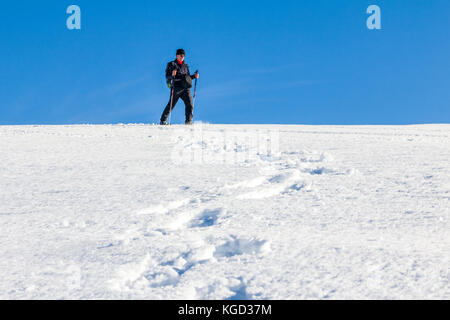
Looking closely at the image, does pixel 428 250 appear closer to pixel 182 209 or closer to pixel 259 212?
pixel 259 212

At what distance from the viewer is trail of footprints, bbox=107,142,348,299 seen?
6.48 ft

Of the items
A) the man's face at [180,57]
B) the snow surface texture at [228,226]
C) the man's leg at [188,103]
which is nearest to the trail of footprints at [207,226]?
the snow surface texture at [228,226]

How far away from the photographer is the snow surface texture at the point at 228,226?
6.16 feet

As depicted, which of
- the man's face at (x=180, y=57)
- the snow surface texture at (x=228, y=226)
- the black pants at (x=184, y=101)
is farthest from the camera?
the black pants at (x=184, y=101)

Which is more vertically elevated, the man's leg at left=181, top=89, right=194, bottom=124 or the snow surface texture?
the man's leg at left=181, top=89, right=194, bottom=124

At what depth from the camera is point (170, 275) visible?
1981mm

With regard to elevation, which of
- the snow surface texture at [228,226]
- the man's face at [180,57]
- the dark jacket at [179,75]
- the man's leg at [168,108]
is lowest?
the snow surface texture at [228,226]

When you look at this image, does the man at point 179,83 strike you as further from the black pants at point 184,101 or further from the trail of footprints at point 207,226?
the trail of footprints at point 207,226

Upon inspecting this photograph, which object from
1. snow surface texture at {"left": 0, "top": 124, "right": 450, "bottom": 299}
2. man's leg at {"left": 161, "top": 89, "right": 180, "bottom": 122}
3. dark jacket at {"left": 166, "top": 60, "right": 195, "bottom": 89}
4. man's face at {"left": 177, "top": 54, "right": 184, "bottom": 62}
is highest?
man's face at {"left": 177, "top": 54, "right": 184, "bottom": 62}

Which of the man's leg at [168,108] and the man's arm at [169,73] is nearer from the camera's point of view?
the man's arm at [169,73]

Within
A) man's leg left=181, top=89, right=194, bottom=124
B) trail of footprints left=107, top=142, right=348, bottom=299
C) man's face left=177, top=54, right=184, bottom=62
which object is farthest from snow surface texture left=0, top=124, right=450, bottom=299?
man's face left=177, top=54, right=184, bottom=62

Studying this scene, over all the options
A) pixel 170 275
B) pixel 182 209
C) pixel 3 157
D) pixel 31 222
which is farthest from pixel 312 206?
pixel 3 157

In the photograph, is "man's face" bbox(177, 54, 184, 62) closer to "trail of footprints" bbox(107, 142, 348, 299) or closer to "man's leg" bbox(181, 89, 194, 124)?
"man's leg" bbox(181, 89, 194, 124)
